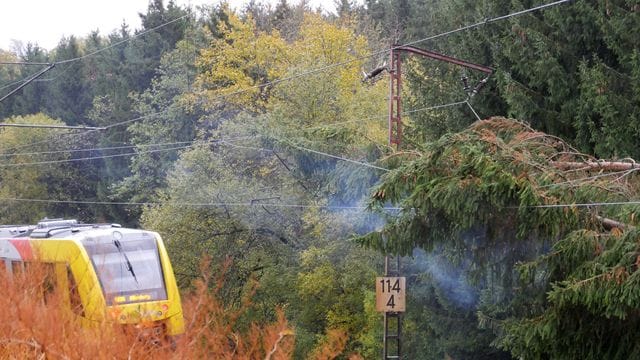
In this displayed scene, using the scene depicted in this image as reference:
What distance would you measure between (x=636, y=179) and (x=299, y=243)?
1556 cm

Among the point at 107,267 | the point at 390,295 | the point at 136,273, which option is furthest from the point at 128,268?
the point at 390,295

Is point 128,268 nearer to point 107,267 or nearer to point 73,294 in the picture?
point 107,267

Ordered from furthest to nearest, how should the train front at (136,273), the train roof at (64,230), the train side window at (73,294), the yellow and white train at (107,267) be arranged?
the train roof at (64,230) → the train front at (136,273) → the yellow and white train at (107,267) → the train side window at (73,294)

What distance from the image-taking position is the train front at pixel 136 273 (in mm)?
15555

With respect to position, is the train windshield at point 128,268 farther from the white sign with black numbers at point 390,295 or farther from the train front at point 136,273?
the white sign with black numbers at point 390,295

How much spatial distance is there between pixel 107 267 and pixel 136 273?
518 millimetres

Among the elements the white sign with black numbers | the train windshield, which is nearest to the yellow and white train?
the train windshield

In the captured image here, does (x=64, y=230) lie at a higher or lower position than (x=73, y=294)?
higher

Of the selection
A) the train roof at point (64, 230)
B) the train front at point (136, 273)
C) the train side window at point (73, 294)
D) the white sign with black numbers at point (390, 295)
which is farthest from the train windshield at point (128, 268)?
the white sign with black numbers at point (390, 295)

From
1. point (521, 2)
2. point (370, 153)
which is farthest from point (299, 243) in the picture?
point (521, 2)

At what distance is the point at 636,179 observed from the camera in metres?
12.1

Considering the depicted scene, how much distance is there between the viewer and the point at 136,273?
1612 centimetres

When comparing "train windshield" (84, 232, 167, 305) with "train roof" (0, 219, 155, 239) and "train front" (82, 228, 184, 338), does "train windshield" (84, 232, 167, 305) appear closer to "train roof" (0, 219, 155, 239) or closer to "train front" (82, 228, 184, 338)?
"train front" (82, 228, 184, 338)

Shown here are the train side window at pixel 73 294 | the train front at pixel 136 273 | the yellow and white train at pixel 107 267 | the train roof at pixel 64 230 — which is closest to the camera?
the train side window at pixel 73 294
